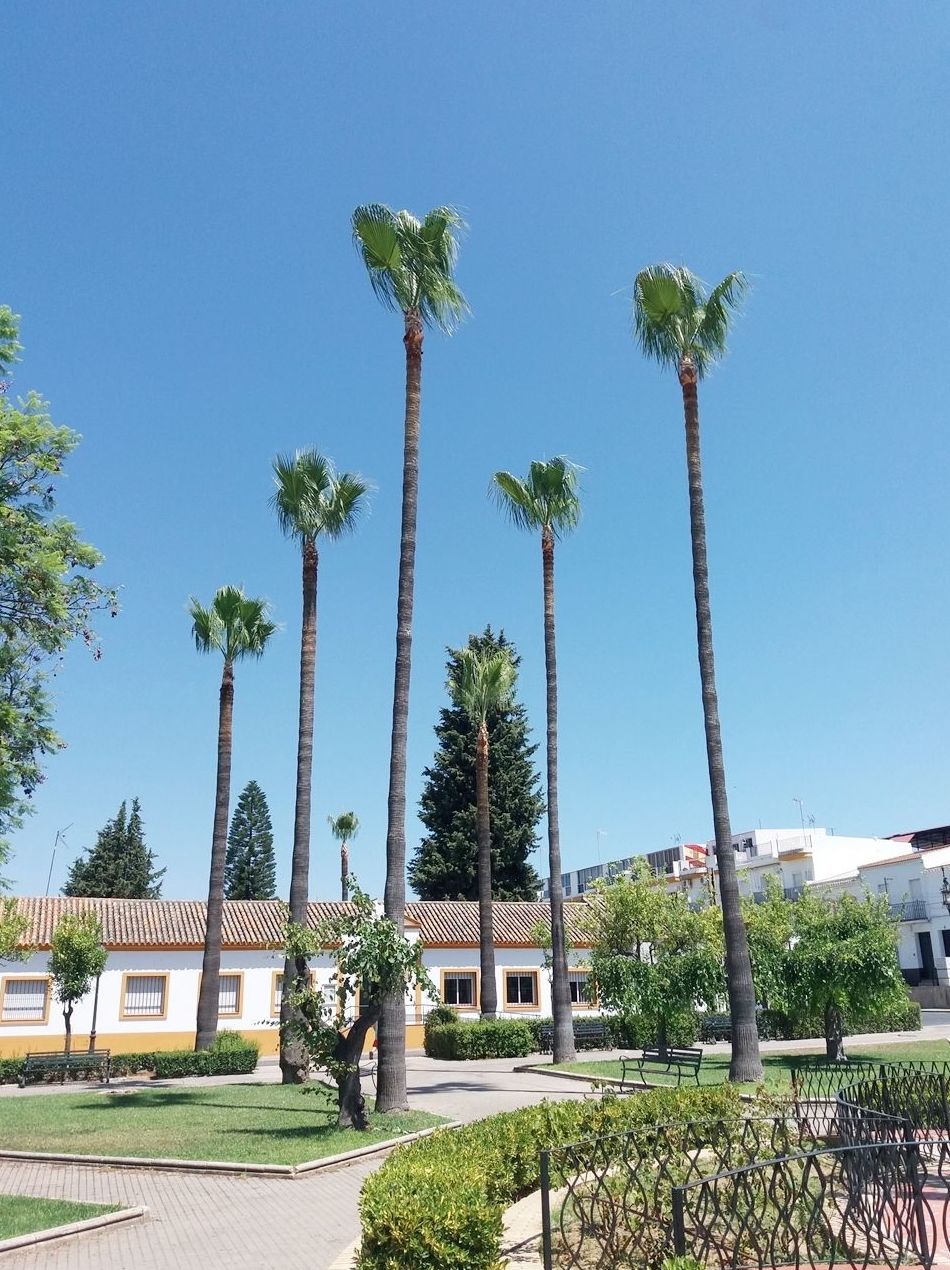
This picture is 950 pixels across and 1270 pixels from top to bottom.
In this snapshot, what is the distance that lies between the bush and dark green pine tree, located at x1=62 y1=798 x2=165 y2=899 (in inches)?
1457

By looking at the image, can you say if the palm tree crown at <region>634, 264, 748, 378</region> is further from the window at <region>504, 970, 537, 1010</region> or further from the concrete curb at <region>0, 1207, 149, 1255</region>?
the window at <region>504, 970, 537, 1010</region>

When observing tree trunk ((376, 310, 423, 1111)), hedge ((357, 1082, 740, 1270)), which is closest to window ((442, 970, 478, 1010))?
tree trunk ((376, 310, 423, 1111))

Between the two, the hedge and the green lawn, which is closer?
the hedge

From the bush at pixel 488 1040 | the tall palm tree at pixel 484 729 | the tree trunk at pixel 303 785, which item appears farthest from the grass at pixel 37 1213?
the bush at pixel 488 1040

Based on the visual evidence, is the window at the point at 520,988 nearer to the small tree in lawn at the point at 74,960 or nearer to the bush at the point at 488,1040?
the bush at the point at 488,1040

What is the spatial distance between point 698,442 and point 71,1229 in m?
16.9

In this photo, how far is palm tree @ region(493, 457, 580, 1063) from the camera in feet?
78.5

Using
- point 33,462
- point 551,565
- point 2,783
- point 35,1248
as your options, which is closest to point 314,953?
point 2,783

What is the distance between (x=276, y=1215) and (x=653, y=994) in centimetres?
1399

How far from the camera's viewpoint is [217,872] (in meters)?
26.2

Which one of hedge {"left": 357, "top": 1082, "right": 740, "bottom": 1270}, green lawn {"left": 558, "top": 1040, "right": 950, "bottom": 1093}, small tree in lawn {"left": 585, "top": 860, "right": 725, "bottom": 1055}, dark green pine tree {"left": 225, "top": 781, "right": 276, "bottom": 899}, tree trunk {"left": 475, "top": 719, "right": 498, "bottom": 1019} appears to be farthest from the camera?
dark green pine tree {"left": 225, "top": 781, "right": 276, "bottom": 899}

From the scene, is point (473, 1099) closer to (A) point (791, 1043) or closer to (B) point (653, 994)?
(B) point (653, 994)

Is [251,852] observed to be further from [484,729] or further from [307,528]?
[307,528]

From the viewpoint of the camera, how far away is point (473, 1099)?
1902 centimetres
